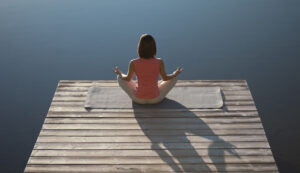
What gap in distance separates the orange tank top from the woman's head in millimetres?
67

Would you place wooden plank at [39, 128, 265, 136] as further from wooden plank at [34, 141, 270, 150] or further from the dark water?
the dark water

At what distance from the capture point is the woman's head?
3865 millimetres

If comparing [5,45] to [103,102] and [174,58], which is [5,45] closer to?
[174,58]

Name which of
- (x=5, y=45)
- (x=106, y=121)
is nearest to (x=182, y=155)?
(x=106, y=121)

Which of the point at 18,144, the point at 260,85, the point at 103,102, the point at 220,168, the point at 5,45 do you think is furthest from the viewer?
the point at 5,45

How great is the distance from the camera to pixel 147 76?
13.5 feet

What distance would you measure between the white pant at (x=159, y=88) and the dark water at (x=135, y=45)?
180 cm

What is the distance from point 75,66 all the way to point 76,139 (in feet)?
10.8

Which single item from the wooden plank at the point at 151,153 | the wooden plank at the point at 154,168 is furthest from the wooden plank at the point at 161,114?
the wooden plank at the point at 154,168

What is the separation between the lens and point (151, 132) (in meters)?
3.98

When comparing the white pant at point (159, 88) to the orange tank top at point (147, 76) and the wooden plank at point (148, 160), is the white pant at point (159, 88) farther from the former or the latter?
the wooden plank at point (148, 160)

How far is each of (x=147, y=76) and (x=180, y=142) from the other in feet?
2.66

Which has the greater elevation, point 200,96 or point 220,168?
point 200,96

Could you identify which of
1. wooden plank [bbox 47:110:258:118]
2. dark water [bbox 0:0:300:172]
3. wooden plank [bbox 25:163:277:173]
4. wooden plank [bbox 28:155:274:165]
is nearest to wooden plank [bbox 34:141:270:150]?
wooden plank [bbox 28:155:274:165]
